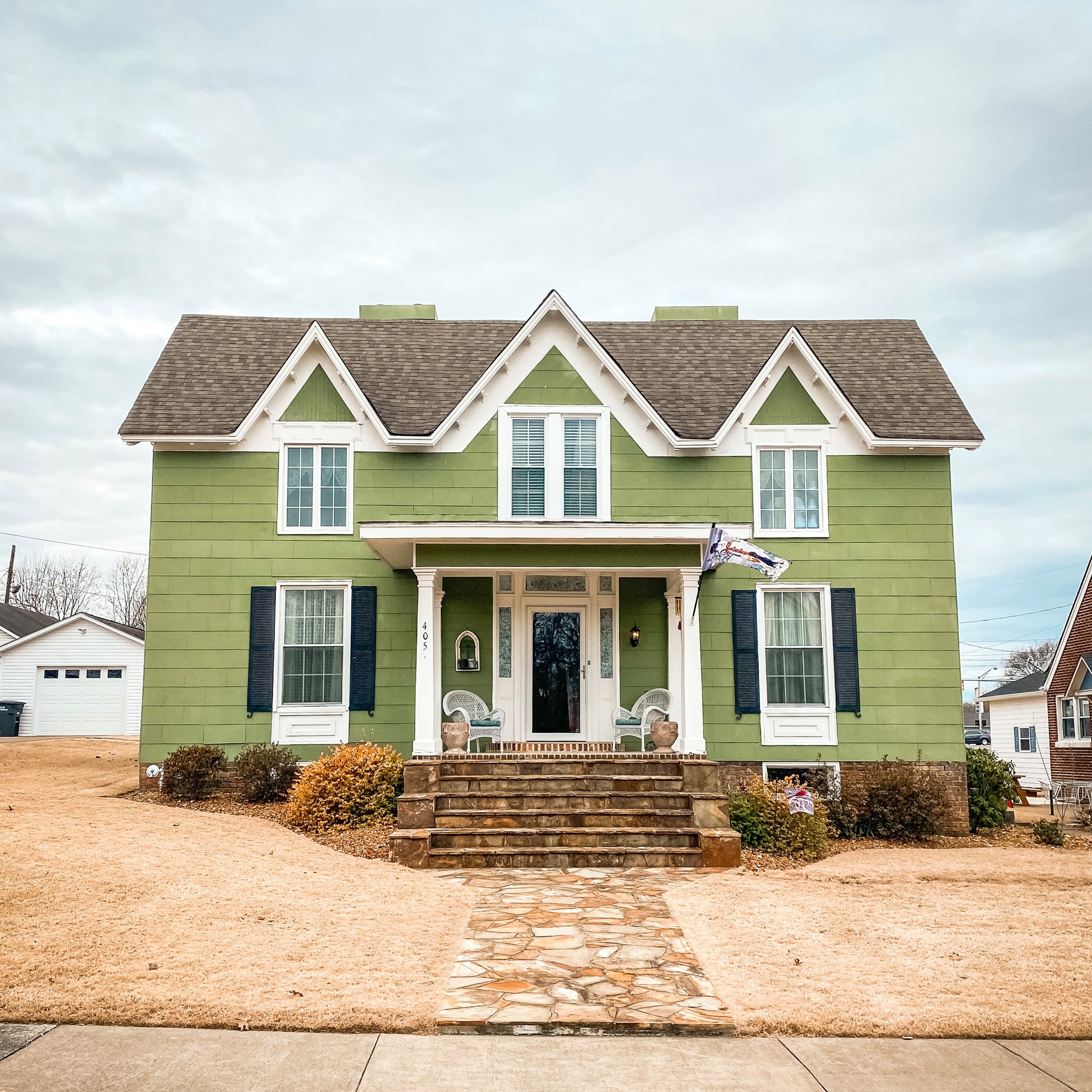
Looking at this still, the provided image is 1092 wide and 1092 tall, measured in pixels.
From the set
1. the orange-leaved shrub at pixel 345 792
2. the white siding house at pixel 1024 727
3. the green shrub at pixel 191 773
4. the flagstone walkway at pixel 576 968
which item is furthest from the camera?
the white siding house at pixel 1024 727

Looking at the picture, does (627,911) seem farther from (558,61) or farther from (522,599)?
(558,61)

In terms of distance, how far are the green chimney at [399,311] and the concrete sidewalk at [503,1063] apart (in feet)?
48.3

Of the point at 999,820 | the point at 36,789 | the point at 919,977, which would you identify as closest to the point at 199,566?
the point at 36,789

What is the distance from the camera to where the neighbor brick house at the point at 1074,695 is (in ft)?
83.1

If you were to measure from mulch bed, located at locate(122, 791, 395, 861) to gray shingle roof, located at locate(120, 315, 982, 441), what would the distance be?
5395mm

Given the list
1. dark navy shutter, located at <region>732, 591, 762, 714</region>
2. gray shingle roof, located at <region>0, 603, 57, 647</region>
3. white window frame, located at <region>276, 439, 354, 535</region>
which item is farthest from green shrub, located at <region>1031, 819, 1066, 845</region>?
gray shingle roof, located at <region>0, 603, 57, 647</region>

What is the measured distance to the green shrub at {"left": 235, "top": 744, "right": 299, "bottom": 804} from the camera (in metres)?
13.7

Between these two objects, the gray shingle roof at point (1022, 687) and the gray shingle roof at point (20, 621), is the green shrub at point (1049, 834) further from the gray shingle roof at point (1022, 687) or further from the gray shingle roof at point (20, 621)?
the gray shingle roof at point (20, 621)

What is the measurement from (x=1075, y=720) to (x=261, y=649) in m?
21.6

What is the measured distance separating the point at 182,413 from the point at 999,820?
1401 centimetres

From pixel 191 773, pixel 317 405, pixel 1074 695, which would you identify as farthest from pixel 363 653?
pixel 1074 695

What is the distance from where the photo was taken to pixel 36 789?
14.2 metres

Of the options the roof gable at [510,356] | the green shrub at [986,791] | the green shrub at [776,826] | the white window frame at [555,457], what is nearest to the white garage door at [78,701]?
the roof gable at [510,356]

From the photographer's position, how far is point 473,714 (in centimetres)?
1427
